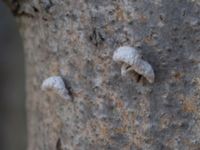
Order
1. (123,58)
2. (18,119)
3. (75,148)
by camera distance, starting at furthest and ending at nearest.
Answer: (18,119) → (75,148) → (123,58)

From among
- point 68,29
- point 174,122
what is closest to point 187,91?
point 174,122

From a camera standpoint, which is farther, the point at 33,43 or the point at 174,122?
the point at 33,43

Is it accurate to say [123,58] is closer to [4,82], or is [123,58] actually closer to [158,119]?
[158,119]

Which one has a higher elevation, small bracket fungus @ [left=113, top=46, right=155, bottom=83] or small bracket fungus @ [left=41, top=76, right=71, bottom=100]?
small bracket fungus @ [left=113, top=46, right=155, bottom=83]
